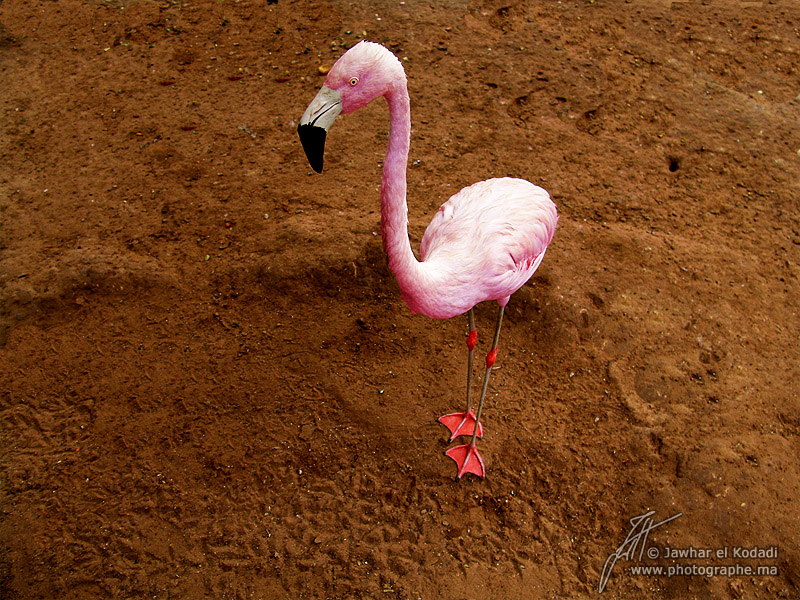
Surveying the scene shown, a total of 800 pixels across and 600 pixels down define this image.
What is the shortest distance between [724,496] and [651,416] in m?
0.58

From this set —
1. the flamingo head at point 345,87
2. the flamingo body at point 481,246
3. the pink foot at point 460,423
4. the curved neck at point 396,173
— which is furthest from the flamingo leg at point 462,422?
the flamingo head at point 345,87

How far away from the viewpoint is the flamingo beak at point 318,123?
7.23ft

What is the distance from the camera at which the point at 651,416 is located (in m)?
3.59

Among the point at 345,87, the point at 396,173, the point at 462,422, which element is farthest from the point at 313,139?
the point at 462,422

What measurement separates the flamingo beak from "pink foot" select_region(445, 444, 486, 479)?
78.7 inches

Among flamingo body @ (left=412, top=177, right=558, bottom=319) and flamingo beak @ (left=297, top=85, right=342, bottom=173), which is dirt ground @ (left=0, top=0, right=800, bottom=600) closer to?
flamingo body @ (left=412, top=177, right=558, bottom=319)

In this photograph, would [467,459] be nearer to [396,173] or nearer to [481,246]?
[481,246]

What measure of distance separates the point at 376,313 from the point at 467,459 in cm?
119

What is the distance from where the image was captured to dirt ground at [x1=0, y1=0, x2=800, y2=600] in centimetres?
313

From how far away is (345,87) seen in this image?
228 centimetres
